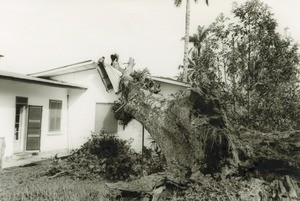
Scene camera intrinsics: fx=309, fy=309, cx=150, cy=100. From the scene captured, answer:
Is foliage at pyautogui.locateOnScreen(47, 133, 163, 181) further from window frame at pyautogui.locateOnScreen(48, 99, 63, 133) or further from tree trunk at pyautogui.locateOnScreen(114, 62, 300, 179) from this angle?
window frame at pyautogui.locateOnScreen(48, 99, 63, 133)

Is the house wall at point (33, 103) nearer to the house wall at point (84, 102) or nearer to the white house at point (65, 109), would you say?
the white house at point (65, 109)

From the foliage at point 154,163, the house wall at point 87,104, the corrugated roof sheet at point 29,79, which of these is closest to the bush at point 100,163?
the foliage at point 154,163

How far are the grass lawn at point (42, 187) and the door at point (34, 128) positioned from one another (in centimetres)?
125

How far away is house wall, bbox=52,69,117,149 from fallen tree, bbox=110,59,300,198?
226 inches

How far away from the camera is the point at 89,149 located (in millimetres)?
12023

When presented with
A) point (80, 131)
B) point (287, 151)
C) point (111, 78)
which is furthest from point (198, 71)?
point (80, 131)

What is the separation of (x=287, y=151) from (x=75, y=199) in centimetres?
454

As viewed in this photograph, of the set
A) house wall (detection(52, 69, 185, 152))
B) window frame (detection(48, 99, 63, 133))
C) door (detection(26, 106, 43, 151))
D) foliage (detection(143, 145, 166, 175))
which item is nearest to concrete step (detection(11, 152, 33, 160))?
door (detection(26, 106, 43, 151))

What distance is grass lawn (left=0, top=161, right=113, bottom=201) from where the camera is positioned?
6301 mm

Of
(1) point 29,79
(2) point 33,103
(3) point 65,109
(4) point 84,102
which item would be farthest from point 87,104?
(1) point 29,79

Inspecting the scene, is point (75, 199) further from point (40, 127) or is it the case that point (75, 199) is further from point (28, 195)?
point (40, 127)

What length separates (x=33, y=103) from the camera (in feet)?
41.0

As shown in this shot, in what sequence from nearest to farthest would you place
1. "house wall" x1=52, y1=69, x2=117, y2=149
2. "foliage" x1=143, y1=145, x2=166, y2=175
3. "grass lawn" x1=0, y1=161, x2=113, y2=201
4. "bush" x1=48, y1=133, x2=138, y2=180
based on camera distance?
"grass lawn" x1=0, y1=161, x2=113, y2=201, "foliage" x1=143, y1=145, x2=166, y2=175, "bush" x1=48, y1=133, x2=138, y2=180, "house wall" x1=52, y1=69, x2=117, y2=149

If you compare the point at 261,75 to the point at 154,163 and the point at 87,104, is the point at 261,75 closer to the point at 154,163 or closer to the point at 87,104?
the point at 154,163
